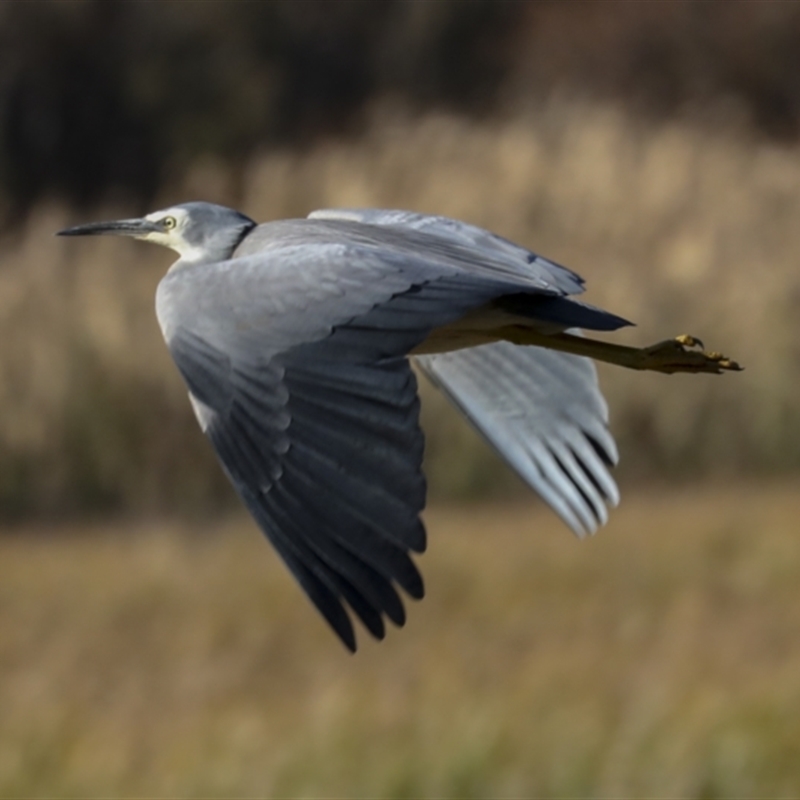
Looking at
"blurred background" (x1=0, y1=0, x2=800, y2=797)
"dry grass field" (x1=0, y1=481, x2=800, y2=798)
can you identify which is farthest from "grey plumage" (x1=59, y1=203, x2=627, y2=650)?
"blurred background" (x1=0, y1=0, x2=800, y2=797)

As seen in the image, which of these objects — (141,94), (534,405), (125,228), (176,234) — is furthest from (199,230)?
(141,94)

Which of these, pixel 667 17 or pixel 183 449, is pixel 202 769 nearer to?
pixel 183 449

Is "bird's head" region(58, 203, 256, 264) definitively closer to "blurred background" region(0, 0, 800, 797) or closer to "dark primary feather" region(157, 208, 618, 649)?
"dark primary feather" region(157, 208, 618, 649)

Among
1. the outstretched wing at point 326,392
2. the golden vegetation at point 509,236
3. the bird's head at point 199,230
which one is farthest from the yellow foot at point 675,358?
the golden vegetation at point 509,236

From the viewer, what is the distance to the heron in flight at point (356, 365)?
3.61 metres

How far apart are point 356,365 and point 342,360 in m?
0.03

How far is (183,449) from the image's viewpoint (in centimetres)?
1053

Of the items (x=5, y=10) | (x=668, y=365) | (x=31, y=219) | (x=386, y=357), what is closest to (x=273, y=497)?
(x=386, y=357)

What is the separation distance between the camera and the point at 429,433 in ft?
33.6

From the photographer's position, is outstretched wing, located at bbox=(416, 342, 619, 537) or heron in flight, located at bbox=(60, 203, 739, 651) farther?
outstretched wing, located at bbox=(416, 342, 619, 537)

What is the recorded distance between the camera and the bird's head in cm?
461

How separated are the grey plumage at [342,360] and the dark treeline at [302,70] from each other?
7192 mm

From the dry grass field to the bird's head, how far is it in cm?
311

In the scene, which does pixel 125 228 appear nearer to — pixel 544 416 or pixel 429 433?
pixel 544 416
